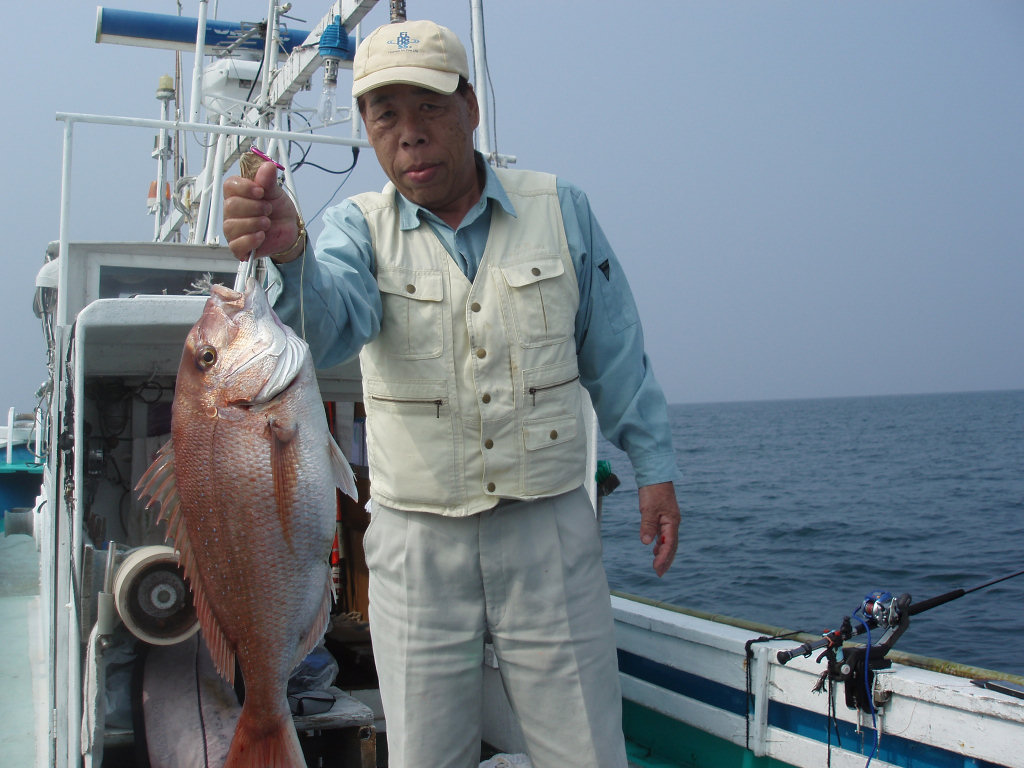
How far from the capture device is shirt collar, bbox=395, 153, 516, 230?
253cm

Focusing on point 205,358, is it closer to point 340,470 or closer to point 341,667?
point 340,470

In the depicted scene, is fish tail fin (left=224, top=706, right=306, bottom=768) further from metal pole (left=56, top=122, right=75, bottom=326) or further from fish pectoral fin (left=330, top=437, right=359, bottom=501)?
metal pole (left=56, top=122, right=75, bottom=326)

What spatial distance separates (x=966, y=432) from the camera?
51.4 metres

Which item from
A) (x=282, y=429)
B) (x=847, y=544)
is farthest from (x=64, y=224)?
(x=847, y=544)

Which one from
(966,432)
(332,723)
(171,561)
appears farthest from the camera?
(966,432)

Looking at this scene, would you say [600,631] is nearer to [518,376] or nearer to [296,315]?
[518,376]

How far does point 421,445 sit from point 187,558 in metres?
0.64

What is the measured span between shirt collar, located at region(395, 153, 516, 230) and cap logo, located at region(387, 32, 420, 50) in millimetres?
400

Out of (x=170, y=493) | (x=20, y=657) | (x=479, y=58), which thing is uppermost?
(x=479, y=58)

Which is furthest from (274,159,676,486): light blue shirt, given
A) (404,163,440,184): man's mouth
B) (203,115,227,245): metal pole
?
(203,115,227,245): metal pole

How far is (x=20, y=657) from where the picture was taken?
7270 mm

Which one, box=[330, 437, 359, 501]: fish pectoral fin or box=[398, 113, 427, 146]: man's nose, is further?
box=[398, 113, 427, 146]: man's nose

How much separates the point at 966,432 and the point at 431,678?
181 feet

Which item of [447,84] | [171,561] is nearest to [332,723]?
[171,561]
